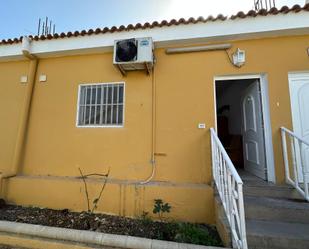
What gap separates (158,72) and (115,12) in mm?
2778

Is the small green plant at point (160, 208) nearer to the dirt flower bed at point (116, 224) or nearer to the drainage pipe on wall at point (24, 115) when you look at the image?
the dirt flower bed at point (116, 224)

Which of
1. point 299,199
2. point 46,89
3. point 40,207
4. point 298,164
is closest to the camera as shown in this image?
point 299,199

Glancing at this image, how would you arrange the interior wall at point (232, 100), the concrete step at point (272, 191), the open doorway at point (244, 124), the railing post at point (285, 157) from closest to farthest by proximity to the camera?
the concrete step at point (272, 191), the railing post at point (285, 157), the open doorway at point (244, 124), the interior wall at point (232, 100)

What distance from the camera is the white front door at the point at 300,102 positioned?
3.54 meters

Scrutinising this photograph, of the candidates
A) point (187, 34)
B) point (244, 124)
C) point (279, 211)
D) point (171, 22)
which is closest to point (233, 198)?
point (279, 211)

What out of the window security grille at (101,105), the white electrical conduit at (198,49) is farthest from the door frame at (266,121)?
the window security grille at (101,105)

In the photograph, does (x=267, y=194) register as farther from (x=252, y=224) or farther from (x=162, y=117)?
(x=162, y=117)

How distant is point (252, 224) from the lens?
8.54ft

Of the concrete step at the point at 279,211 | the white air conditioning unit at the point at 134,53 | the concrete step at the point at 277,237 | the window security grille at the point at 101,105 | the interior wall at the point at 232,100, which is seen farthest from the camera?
the interior wall at the point at 232,100

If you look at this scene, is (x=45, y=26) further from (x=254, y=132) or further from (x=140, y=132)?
(x=254, y=132)

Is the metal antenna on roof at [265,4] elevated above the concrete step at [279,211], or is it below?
above

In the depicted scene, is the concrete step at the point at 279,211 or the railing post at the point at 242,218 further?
the concrete step at the point at 279,211

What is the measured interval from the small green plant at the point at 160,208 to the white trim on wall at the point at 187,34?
10.9ft

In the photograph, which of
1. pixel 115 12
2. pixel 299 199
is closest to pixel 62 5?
pixel 115 12
